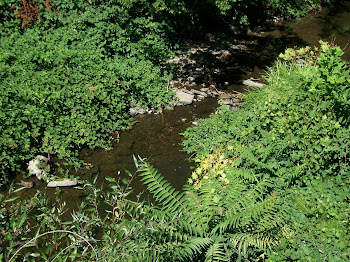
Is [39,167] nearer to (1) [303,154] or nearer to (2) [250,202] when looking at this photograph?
(2) [250,202]

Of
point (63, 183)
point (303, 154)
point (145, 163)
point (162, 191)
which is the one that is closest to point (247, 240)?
point (162, 191)

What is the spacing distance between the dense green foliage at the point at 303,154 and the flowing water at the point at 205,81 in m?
0.81

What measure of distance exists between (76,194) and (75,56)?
3970 millimetres

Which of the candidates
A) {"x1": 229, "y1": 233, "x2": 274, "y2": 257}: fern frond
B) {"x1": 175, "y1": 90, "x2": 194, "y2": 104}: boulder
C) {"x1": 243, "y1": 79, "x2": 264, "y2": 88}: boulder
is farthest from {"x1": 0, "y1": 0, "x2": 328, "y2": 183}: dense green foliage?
{"x1": 229, "y1": 233, "x2": 274, "y2": 257}: fern frond

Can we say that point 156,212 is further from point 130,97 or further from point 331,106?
point 130,97

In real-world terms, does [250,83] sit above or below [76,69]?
above

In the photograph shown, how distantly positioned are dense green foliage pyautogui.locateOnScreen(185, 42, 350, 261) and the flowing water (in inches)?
31.9

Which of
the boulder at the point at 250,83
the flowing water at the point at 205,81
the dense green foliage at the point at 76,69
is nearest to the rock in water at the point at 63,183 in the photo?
the flowing water at the point at 205,81

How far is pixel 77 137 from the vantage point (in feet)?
24.9

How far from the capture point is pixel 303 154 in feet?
17.6

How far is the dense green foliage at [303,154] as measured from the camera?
14.5ft

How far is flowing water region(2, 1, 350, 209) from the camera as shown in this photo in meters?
7.23

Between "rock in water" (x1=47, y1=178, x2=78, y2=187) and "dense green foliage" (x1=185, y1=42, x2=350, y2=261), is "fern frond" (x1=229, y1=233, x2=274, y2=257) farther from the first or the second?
"rock in water" (x1=47, y1=178, x2=78, y2=187)

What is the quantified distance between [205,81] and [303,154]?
5.18 metres
